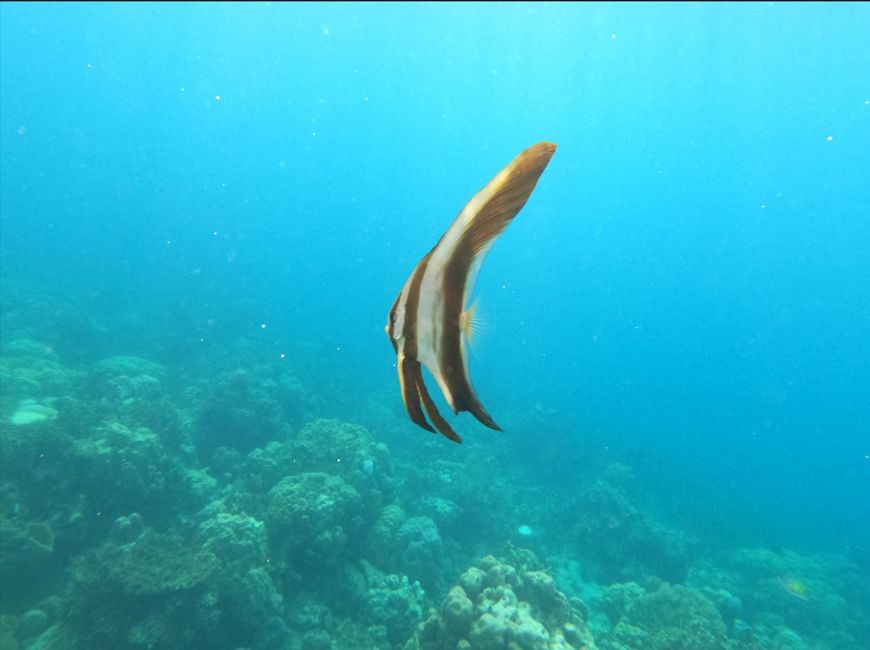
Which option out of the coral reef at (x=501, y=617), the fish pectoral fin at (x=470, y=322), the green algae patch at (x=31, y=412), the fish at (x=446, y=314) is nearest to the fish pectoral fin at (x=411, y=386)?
Result: the fish at (x=446, y=314)

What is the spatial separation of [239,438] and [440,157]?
593 ft

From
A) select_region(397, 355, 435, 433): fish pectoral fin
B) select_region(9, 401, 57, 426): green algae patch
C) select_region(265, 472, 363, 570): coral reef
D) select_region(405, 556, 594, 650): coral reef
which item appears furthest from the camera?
select_region(9, 401, 57, 426): green algae patch

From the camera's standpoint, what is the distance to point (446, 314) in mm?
1023

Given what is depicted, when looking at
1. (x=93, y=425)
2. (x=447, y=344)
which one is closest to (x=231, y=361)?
(x=93, y=425)

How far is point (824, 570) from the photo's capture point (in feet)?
55.3

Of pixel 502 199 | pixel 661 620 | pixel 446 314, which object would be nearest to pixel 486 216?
pixel 502 199

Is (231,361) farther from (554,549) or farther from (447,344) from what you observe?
(447,344)

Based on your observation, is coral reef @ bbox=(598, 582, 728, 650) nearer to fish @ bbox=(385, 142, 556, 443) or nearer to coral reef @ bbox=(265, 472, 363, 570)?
coral reef @ bbox=(265, 472, 363, 570)

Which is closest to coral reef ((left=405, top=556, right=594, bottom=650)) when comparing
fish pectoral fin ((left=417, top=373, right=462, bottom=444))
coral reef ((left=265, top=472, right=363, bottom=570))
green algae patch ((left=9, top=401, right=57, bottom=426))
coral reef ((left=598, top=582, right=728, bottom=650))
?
coral reef ((left=598, top=582, right=728, bottom=650))

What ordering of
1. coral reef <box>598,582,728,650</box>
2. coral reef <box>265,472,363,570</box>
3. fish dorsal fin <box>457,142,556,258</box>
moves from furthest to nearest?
1. coral reef <box>598,582,728,650</box>
2. coral reef <box>265,472,363,570</box>
3. fish dorsal fin <box>457,142,556,258</box>

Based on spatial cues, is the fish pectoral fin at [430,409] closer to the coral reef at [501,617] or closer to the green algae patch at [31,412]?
the coral reef at [501,617]

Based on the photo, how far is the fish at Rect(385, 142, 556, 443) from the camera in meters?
0.94

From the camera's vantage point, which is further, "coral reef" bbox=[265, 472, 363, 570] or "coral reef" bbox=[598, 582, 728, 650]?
"coral reef" bbox=[598, 582, 728, 650]

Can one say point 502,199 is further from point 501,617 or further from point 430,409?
point 501,617
